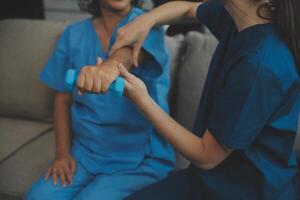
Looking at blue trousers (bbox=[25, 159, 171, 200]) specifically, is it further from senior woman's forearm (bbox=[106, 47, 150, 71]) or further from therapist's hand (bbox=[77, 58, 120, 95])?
therapist's hand (bbox=[77, 58, 120, 95])

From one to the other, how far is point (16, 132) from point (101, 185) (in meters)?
0.59

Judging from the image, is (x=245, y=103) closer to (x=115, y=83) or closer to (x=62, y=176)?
(x=115, y=83)

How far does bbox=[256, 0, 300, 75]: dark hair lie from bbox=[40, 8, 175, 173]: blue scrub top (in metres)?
0.44

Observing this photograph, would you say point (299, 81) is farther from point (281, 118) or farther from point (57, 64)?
point (57, 64)

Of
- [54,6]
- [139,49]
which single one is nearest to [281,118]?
[139,49]

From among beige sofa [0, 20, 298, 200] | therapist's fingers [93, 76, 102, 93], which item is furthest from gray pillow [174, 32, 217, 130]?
therapist's fingers [93, 76, 102, 93]

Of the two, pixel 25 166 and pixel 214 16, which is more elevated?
pixel 214 16

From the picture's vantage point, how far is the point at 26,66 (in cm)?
156

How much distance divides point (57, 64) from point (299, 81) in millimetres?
819

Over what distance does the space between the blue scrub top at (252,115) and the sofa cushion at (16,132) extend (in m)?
0.83

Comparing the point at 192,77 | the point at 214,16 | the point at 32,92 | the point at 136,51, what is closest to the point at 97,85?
the point at 136,51

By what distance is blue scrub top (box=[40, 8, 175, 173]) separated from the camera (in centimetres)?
120

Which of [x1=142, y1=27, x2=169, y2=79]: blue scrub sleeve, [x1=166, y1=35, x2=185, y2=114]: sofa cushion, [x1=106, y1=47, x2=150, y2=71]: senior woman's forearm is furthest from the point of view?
[x1=166, y1=35, x2=185, y2=114]: sofa cushion

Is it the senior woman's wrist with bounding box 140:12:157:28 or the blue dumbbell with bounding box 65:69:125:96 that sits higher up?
the blue dumbbell with bounding box 65:69:125:96
